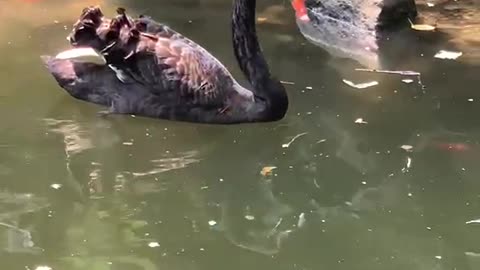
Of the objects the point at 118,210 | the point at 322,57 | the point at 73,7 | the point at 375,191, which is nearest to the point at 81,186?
the point at 118,210

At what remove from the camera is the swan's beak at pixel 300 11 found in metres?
5.35

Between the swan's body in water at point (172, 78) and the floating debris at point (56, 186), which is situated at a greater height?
the swan's body in water at point (172, 78)

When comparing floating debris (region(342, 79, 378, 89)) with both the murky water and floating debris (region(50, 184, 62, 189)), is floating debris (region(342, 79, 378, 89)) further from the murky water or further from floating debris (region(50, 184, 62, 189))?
floating debris (region(50, 184, 62, 189))

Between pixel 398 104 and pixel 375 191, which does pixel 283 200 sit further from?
pixel 398 104

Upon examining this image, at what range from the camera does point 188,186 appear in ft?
10.8

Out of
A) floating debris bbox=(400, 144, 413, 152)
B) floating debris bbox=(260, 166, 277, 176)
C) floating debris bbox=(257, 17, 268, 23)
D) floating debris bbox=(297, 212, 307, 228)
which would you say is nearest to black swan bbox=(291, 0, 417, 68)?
floating debris bbox=(257, 17, 268, 23)

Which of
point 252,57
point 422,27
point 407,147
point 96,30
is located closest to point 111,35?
point 96,30

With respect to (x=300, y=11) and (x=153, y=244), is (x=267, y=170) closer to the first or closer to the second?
(x=153, y=244)

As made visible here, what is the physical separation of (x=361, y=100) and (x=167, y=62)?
94 cm

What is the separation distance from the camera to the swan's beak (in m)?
5.35

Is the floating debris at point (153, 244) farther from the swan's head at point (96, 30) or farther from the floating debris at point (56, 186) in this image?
the swan's head at point (96, 30)

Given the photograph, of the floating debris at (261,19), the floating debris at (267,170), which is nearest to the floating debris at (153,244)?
the floating debris at (267,170)

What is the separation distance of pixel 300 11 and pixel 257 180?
7.38 ft

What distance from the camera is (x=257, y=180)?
132 inches
